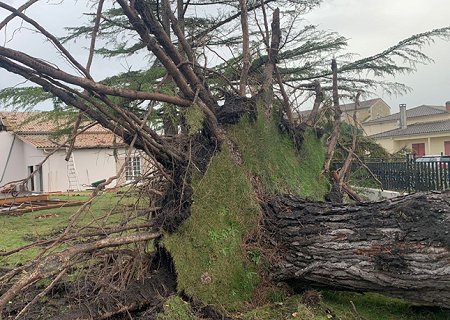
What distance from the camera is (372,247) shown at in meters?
3.61

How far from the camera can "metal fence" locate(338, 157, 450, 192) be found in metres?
8.54

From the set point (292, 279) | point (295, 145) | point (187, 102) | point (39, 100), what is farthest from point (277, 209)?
point (39, 100)

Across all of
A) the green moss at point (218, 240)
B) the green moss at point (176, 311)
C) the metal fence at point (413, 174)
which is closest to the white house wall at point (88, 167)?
the metal fence at point (413, 174)

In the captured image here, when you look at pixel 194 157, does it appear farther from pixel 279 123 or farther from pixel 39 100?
Answer: pixel 39 100

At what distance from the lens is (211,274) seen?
4.06 m

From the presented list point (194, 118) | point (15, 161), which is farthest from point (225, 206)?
point (15, 161)

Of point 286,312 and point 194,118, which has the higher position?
point 194,118

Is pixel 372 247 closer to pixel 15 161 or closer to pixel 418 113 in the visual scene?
pixel 15 161

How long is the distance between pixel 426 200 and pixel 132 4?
3.07m

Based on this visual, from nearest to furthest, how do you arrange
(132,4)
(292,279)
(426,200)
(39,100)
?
(426,200) < (132,4) < (292,279) < (39,100)

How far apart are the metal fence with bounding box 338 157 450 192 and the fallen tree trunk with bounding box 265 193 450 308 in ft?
17.2

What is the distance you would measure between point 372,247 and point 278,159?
81.2 inches

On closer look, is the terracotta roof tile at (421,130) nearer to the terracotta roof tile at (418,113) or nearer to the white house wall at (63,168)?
the terracotta roof tile at (418,113)

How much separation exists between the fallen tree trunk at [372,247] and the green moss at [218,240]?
12.9 inches
